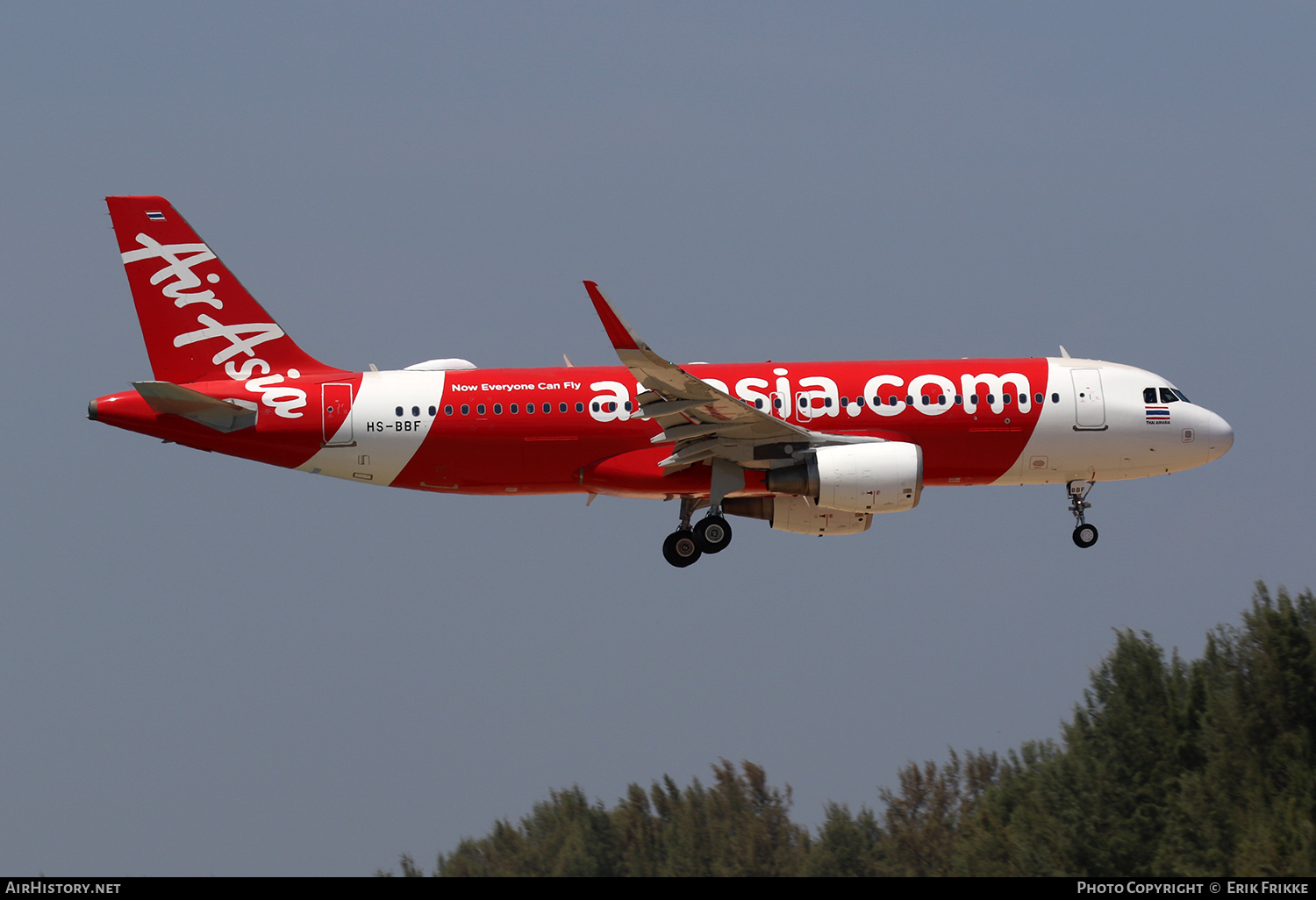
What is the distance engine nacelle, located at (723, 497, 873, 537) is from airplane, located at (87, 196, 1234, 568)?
5.90 ft

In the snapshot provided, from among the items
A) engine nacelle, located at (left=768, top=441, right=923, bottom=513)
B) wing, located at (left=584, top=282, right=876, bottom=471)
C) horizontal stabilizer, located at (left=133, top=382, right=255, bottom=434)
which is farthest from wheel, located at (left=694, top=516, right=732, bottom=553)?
horizontal stabilizer, located at (left=133, top=382, right=255, bottom=434)

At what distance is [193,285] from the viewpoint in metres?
48.5

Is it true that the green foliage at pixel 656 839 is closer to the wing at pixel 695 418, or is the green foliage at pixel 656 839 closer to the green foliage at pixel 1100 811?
the green foliage at pixel 1100 811

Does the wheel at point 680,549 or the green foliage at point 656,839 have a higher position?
the wheel at point 680,549

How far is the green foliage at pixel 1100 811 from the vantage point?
59.0 m

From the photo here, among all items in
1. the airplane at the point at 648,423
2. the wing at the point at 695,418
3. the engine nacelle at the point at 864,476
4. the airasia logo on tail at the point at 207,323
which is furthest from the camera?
the airasia logo on tail at the point at 207,323

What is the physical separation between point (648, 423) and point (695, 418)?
2.08m

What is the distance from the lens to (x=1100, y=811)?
62.8 m

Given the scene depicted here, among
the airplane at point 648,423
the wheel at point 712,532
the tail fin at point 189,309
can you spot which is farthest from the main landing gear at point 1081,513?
the tail fin at point 189,309

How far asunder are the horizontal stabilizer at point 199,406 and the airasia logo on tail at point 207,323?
1.00 meters

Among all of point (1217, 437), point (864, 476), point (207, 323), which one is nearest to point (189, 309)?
point (207, 323)

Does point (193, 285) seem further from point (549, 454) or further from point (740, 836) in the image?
point (740, 836)

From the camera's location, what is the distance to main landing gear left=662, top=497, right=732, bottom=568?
47.7 metres
